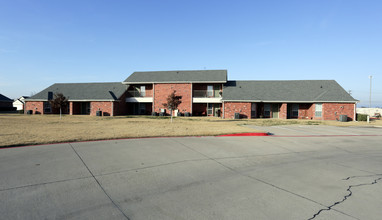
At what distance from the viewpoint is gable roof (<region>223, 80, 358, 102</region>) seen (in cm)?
2720

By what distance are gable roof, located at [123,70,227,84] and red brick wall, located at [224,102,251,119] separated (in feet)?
13.8

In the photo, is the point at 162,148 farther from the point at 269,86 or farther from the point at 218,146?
the point at 269,86

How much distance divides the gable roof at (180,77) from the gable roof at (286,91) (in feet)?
6.84

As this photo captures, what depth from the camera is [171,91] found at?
31.1 meters

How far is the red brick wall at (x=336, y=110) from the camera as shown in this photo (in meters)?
25.7

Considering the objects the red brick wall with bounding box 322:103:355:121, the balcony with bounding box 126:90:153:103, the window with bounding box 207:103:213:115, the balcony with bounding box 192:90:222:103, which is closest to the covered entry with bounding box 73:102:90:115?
the balcony with bounding box 126:90:153:103

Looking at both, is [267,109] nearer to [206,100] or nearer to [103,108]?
[206,100]

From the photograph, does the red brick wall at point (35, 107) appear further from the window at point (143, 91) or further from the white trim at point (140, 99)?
the window at point (143, 91)

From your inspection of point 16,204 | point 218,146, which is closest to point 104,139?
point 218,146

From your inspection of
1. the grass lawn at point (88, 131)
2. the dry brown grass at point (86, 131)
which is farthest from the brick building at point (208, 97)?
the dry brown grass at point (86, 131)

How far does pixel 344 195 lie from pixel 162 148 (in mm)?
5756

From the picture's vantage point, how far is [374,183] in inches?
191

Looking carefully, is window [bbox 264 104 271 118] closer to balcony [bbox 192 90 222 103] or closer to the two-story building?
the two-story building

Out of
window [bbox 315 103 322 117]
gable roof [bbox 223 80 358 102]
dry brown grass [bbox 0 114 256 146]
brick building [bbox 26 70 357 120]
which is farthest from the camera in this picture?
brick building [bbox 26 70 357 120]
